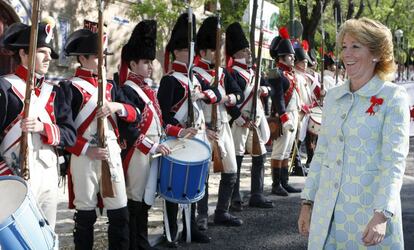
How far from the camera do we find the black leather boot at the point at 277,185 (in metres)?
8.60

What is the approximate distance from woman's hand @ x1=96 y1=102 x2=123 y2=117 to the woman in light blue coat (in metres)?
1.82

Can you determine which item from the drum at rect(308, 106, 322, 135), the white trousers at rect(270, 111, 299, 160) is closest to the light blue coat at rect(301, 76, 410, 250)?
the white trousers at rect(270, 111, 299, 160)

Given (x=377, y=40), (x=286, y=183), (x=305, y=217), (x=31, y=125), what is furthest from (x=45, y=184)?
(x=286, y=183)

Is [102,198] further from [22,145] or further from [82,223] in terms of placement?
[22,145]

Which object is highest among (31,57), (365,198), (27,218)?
(31,57)

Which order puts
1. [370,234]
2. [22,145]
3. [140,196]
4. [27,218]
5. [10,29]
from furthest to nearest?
[140,196]
[10,29]
[22,145]
[27,218]
[370,234]

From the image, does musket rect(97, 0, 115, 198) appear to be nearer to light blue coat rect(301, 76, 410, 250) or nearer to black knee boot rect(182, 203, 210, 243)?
black knee boot rect(182, 203, 210, 243)

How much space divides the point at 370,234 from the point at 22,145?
2072 millimetres

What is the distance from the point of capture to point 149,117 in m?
5.24

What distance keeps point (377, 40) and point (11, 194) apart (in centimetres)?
200

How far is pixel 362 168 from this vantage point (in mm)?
2992

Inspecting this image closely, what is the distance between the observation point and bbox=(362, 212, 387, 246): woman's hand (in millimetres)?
2857

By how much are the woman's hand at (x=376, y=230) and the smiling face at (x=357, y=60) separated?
68 cm

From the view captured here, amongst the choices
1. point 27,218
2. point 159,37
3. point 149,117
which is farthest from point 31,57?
point 159,37
